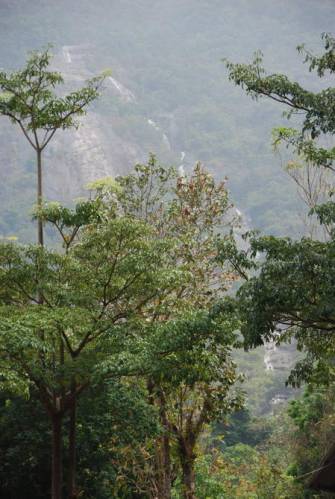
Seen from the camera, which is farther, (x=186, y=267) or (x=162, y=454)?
(x=162, y=454)

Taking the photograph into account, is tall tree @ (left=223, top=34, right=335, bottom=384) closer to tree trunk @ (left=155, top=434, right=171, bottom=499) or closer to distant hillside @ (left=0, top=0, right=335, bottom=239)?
tree trunk @ (left=155, top=434, right=171, bottom=499)

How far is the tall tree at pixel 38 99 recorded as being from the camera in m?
10.5

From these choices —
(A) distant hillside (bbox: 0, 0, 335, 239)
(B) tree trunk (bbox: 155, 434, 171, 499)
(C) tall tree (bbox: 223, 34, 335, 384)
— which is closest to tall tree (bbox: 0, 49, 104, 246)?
(C) tall tree (bbox: 223, 34, 335, 384)

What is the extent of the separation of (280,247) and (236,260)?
73 cm

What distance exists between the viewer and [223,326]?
859 centimetres

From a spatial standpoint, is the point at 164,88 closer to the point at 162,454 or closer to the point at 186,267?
the point at 162,454

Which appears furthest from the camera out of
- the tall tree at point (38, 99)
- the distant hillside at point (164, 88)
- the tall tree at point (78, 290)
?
the distant hillside at point (164, 88)

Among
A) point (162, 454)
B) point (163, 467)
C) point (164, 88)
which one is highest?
point (164, 88)

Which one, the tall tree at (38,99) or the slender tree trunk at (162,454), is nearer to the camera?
the tall tree at (38,99)

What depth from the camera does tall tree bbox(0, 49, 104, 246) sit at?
10492 mm

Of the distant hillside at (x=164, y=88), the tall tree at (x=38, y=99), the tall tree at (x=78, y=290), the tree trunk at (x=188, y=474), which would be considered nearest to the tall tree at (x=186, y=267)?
the tree trunk at (x=188, y=474)

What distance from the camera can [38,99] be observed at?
34.7ft

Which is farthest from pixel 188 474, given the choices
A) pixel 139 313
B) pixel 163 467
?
pixel 139 313

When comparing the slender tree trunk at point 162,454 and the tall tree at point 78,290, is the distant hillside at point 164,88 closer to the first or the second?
the slender tree trunk at point 162,454
